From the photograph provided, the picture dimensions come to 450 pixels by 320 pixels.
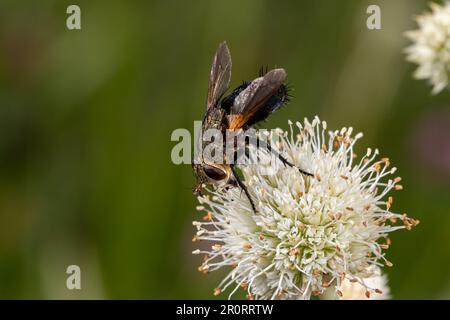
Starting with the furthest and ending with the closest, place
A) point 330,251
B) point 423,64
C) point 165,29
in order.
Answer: point 165,29 → point 423,64 → point 330,251

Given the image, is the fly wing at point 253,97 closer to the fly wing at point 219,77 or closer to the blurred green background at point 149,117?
the fly wing at point 219,77

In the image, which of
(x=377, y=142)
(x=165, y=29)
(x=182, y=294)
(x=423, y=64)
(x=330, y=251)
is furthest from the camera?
(x=165, y=29)

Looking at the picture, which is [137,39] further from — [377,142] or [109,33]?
[377,142]

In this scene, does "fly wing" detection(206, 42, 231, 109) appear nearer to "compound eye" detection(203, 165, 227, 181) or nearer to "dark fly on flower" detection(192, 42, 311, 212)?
"dark fly on flower" detection(192, 42, 311, 212)

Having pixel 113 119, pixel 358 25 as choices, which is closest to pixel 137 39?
pixel 113 119

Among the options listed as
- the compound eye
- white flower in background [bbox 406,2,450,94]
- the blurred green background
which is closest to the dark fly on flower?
the compound eye

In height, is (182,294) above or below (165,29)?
below

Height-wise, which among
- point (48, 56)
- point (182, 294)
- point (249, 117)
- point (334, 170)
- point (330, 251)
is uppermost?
point (48, 56)

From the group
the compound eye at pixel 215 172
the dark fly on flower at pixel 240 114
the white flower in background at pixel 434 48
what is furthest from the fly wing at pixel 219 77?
the white flower in background at pixel 434 48
